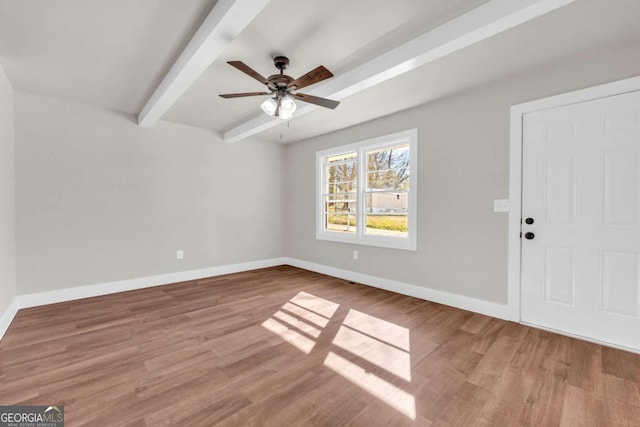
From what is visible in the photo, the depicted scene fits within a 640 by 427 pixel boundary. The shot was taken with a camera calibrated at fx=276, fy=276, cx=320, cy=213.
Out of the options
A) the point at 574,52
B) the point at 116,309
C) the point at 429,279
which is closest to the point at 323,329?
the point at 429,279

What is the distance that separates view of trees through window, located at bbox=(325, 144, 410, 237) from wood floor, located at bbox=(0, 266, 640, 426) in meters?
1.32

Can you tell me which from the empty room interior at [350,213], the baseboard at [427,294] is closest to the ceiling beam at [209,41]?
the empty room interior at [350,213]

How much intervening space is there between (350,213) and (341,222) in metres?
0.28

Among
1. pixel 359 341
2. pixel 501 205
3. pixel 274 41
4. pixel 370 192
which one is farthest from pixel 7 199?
pixel 501 205

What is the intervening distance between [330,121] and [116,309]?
144 inches

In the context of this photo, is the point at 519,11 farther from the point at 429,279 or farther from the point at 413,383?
the point at 429,279

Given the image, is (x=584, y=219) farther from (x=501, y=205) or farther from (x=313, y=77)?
(x=313, y=77)

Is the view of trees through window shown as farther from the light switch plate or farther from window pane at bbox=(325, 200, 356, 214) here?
the light switch plate

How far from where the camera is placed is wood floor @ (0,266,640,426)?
5.22 feet

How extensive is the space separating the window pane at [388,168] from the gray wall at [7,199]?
4216 mm

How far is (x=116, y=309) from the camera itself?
3.20m

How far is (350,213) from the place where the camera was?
4.68m

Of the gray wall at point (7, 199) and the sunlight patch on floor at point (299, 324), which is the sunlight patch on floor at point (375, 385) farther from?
the gray wall at point (7, 199)

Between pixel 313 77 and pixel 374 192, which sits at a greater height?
pixel 313 77
